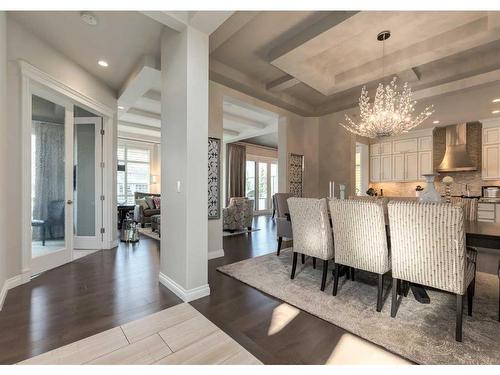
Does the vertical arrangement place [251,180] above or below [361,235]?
above

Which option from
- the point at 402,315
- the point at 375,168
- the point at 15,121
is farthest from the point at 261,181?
the point at 402,315

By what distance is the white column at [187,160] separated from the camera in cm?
227

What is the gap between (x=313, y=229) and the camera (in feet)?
8.55

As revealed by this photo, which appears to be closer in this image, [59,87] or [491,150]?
[59,87]

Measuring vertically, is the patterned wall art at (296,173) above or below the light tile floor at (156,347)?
above

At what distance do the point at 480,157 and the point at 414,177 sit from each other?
56.2 inches

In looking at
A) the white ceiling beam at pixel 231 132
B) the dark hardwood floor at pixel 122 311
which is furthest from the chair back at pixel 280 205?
the white ceiling beam at pixel 231 132

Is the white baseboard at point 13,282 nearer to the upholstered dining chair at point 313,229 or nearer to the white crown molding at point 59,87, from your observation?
the white crown molding at point 59,87

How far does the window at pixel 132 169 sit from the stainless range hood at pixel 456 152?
29.6ft

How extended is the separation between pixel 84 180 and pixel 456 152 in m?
8.38

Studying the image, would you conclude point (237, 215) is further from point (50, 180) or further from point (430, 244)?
point (430, 244)

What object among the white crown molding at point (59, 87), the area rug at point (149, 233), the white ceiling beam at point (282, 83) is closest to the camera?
the white crown molding at point (59, 87)

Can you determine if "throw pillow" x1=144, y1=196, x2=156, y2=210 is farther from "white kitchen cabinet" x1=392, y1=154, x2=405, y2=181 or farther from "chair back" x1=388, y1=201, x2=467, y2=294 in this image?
"white kitchen cabinet" x1=392, y1=154, x2=405, y2=181

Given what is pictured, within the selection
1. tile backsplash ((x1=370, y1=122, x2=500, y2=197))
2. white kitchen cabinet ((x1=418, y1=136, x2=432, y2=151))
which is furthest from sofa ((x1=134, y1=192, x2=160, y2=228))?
white kitchen cabinet ((x1=418, y1=136, x2=432, y2=151))
